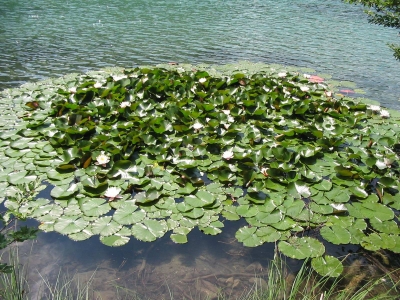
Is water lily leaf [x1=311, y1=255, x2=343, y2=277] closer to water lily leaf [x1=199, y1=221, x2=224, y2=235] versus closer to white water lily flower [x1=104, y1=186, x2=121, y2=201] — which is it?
water lily leaf [x1=199, y1=221, x2=224, y2=235]

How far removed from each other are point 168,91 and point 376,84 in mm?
4536

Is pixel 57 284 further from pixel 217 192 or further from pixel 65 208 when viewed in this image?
pixel 217 192

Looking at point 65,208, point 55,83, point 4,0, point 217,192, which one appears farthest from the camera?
point 4,0

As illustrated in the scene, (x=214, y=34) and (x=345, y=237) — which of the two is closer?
(x=345, y=237)

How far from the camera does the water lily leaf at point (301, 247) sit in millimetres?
2908

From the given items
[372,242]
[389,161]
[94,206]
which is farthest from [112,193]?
[389,161]

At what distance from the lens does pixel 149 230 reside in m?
3.09

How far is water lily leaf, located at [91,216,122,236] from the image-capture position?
121 inches

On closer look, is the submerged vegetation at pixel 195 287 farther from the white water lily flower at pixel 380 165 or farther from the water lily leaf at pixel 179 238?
the white water lily flower at pixel 380 165

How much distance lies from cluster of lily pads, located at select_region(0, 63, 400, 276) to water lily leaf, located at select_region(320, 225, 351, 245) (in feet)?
0.03

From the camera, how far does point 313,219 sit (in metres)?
3.26

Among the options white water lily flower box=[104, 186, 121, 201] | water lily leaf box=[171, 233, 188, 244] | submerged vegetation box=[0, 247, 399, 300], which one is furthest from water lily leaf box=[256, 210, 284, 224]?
white water lily flower box=[104, 186, 121, 201]

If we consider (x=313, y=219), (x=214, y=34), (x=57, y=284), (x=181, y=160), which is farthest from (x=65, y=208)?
(x=214, y=34)

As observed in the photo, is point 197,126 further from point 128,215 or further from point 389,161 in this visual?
point 389,161
